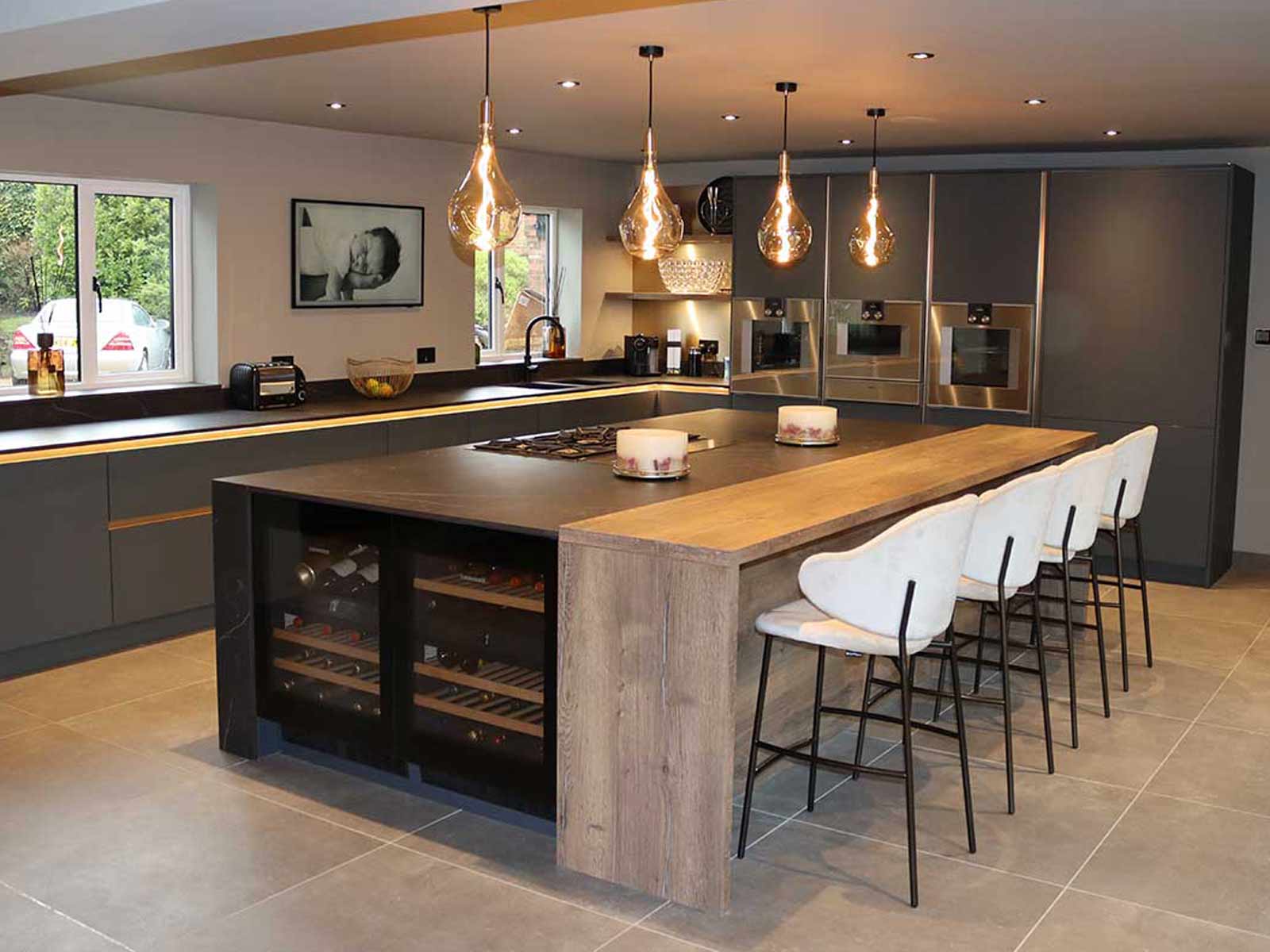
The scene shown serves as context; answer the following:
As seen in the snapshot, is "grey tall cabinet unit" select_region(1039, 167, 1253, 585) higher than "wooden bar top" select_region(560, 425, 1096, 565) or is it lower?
higher

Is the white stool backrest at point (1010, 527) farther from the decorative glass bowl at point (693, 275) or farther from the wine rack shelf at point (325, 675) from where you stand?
the decorative glass bowl at point (693, 275)

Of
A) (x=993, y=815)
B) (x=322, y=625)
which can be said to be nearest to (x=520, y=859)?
(x=322, y=625)

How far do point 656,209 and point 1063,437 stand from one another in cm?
211

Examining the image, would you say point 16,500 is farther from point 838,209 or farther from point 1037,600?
point 838,209

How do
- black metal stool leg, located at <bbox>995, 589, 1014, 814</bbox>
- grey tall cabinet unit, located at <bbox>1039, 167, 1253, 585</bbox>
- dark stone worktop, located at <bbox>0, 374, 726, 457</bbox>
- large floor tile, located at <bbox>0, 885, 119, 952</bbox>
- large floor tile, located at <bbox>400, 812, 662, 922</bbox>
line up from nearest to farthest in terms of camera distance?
large floor tile, located at <bbox>0, 885, 119, 952</bbox>, large floor tile, located at <bbox>400, 812, 662, 922</bbox>, black metal stool leg, located at <bbox>995, 589, 1014, 814</bbox>, dark stone worktop, located at <bbox>0, 374, 726, 457</bbox>, grey tall cabinet unit, located at <bbox>1039, 167, 1253, 585</bbox>

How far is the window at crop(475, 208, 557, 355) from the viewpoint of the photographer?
8078 mm

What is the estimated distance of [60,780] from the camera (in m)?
3.96

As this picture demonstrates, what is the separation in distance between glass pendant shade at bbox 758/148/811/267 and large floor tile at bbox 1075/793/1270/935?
7.38 feet

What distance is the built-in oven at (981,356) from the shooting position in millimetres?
7027

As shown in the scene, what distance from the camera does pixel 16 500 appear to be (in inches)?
192

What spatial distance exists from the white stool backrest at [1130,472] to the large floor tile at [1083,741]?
0.77 metres

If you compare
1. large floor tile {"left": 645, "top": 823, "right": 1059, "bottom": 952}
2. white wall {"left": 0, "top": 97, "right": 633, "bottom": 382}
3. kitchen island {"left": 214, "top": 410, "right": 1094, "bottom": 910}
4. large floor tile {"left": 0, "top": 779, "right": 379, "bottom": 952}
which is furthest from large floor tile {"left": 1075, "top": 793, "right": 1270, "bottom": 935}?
white wall {"left": 0, "top": 97, "right": 633, "bottom": 382}

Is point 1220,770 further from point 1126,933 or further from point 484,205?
point 484,205

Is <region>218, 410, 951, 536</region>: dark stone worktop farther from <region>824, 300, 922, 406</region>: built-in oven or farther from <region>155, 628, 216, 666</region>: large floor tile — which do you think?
<region>824, 300, 922, 406</region>: built-in oven
